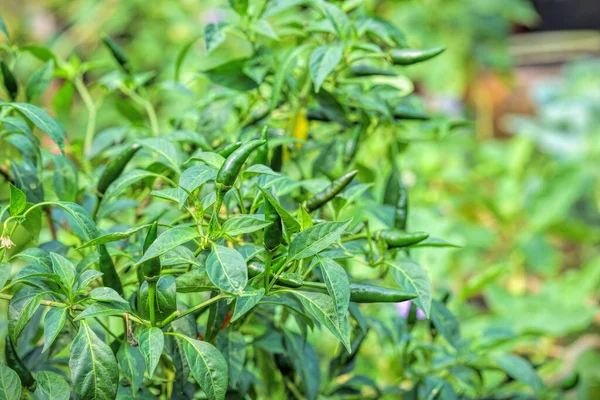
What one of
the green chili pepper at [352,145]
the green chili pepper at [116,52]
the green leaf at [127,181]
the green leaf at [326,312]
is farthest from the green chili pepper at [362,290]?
the green chili pepper at [116,52]

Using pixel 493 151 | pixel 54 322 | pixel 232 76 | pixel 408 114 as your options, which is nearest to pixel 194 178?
pixel 54 322

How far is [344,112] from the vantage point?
0.74m

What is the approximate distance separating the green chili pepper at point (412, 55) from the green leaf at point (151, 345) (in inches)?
13.7

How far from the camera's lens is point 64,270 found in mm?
497

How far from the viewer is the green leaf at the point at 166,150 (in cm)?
58

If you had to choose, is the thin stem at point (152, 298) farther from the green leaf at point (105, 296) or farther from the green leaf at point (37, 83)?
the green leaf at point (37, 83)

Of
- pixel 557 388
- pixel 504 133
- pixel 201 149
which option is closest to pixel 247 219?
pixel 201 149

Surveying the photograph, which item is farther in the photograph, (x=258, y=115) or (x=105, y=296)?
(x=258, y=115)

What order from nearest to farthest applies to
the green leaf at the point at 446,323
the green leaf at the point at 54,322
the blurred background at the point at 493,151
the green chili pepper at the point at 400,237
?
1. the green leaf at the point at 54,322
2. the green chili pepper at the point at 400,237
3. the green leaf at the point at 446,323
4. the blurred background at the point at 493,151

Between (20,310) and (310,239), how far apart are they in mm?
204

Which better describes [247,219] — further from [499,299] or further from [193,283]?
[499,299]

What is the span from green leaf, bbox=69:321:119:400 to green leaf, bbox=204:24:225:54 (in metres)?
0.29

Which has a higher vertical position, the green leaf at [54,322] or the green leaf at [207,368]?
the green leaf at [54,322]

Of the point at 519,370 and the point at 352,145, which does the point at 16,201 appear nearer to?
the point at 352,145
